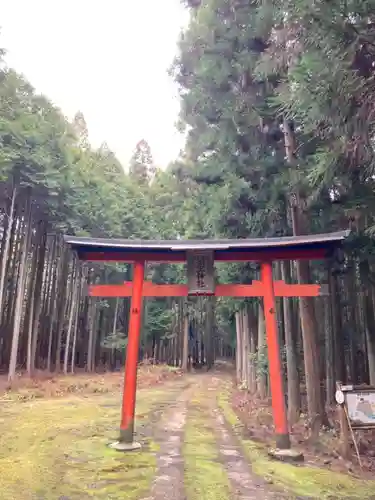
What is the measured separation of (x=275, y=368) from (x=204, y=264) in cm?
192

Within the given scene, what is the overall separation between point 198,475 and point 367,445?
3457 mm

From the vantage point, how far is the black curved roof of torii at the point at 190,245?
20.9 ft

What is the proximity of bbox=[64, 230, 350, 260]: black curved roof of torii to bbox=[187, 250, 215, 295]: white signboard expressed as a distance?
16 centimetres

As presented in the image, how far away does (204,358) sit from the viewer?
3406 cm

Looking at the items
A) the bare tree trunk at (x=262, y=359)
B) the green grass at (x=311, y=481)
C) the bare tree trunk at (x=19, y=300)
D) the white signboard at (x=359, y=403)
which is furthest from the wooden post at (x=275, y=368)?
the bare tree trunk at (x=19, y=300)

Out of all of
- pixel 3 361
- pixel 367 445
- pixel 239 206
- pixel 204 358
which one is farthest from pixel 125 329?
→ pixel 367 445

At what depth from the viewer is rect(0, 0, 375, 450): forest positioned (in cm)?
477

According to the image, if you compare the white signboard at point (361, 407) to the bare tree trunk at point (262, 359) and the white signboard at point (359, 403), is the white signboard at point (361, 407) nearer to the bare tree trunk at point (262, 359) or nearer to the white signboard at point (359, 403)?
the white signboard at point (359, 403)

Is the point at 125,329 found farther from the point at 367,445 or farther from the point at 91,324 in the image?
the point at 367,445

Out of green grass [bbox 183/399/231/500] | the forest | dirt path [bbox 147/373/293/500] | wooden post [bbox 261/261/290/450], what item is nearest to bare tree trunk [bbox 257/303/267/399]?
the forest

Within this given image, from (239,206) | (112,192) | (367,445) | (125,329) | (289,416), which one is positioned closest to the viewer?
(367,445)

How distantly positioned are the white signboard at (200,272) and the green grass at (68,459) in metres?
2.42

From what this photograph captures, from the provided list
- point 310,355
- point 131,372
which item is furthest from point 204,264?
point 310,355

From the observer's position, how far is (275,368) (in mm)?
6297
